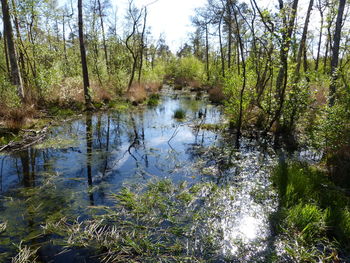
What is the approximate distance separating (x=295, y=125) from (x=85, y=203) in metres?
6.86

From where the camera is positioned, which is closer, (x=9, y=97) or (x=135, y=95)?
(x=9, y=97)

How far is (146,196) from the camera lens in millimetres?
3822

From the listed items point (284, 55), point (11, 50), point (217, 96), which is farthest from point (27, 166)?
point (217, 96)

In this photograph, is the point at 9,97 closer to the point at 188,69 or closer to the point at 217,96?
the point at 217,96

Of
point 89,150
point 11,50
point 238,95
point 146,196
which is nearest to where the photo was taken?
point 146,196

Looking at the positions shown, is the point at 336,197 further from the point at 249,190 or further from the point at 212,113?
the point at 212,113

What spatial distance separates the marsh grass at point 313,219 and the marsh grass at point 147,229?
1127mm

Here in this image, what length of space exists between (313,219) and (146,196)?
2637mm

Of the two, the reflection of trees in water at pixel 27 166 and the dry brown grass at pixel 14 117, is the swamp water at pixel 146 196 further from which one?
the dry brown grass at pixel 14 117

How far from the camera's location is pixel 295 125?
7.19 metres

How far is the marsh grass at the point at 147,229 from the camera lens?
2648mm

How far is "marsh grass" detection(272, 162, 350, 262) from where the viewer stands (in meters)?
2.68

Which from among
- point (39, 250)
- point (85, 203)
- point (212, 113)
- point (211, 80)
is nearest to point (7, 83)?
point (85, 203)

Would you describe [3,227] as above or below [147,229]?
above
